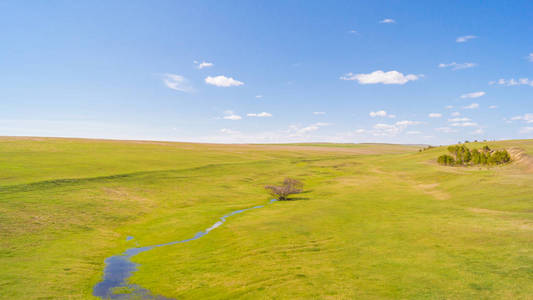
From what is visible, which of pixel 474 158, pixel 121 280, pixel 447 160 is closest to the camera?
pixel 121 280

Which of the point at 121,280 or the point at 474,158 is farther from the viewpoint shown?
the point at 474,158

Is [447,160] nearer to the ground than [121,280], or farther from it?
farther from it

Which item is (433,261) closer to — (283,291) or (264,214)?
(283,291)

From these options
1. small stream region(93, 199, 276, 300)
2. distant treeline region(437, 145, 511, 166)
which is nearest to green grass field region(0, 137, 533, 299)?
small stream region(93, 199, 276, 300)

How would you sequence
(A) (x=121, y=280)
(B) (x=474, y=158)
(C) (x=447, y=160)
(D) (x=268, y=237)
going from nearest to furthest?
(A) (x=121, y=280)
(D) (x=268, y=237)
(B) (x=474, y=158)
(C) (x=447, y=160)

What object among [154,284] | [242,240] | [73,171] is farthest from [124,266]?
[73,171]

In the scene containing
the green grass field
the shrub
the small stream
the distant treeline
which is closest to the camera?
the green grass field

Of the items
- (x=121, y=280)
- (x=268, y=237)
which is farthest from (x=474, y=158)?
(x=121, y=280)

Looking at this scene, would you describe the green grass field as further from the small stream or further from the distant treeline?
the distant treeline

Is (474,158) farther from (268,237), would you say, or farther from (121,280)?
(121,280)
